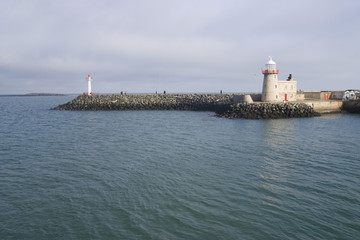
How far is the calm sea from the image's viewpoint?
806cm

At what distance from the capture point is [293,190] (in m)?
10.9

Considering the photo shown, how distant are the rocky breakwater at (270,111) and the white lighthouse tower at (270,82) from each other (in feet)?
12.3

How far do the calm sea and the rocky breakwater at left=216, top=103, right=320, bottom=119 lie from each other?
16.1 metres

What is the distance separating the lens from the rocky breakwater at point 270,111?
118 ft

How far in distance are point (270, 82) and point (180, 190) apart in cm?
3473

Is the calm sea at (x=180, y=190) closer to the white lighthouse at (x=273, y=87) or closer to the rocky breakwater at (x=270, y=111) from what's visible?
the rocky breakwater at (x=270, y=111)

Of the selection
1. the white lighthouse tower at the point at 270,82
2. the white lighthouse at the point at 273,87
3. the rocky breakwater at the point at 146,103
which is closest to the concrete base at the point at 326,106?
the white lighthouse at the point at 273,87

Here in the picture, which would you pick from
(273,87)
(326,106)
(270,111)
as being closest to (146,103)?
(273,87)

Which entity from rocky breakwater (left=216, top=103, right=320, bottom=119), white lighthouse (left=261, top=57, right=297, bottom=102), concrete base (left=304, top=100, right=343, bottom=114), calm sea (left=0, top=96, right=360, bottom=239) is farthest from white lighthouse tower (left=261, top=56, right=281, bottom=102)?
calm sea (left=0, top=96, right=360, bottom=239)

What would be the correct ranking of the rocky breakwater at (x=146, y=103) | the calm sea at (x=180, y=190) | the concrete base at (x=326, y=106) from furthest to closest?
the rocky breakwater at (x=146, y=103), the concrete base at (x=326, y=106), the calm sea at (x=180, y=190)

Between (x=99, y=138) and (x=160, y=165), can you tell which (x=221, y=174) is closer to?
(x=160, y=165)

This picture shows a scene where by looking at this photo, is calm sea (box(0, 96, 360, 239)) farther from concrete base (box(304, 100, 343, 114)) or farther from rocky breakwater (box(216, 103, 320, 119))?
concrete base (box(304, 100, 343, 114))

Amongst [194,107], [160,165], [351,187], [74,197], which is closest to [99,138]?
[160,165]

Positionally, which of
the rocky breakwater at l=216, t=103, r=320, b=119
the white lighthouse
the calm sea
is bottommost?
the calm sea
